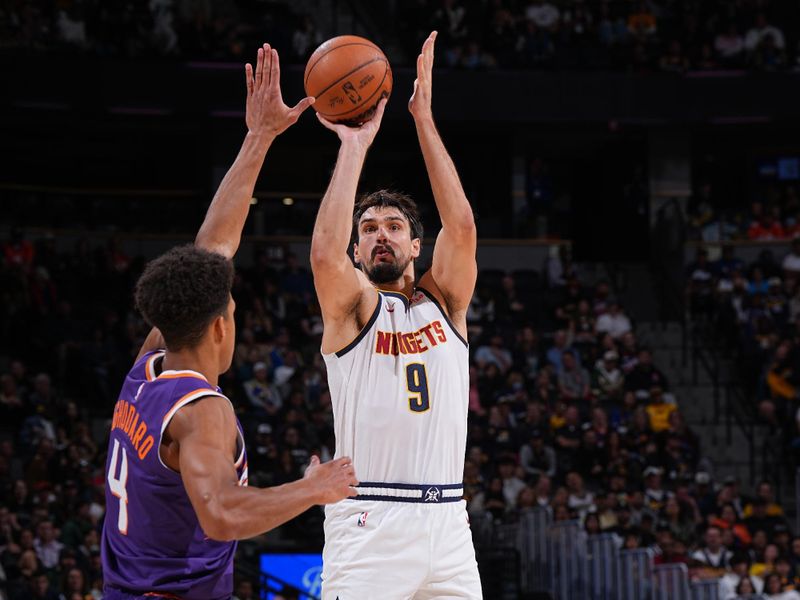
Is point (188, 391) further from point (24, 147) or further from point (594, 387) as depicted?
point (24, 147)

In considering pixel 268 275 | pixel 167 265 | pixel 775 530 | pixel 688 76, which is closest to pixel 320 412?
pixel 268 275

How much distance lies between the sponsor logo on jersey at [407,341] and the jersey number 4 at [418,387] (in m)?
0.08

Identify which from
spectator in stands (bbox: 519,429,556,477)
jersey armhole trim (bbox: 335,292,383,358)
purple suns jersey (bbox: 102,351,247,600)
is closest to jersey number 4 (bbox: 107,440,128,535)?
Answer: purple suns jersey (bbox: 102,351,247,600)

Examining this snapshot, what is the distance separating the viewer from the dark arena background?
1409 cm

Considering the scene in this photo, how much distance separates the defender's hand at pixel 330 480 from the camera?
12.2 feet

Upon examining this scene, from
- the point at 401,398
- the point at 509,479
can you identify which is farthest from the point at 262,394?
the point at 401,398

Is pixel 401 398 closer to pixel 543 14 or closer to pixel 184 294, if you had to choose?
pixel 184 294

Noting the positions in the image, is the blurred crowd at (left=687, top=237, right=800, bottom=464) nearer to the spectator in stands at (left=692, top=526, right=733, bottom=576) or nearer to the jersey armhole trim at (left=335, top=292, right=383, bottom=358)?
the spectator in stands at (left=692, top=526, right=733, bottom=576)

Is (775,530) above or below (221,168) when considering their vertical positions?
below

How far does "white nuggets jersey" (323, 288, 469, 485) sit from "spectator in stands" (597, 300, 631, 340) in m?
13.9

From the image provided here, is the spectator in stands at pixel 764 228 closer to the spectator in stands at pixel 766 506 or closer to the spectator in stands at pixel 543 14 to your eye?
the spectator in stands at pixel 543 14

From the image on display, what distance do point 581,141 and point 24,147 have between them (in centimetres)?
1058

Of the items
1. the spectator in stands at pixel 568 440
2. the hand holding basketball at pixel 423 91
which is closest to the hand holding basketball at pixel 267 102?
the hand holding basketball at pixel 423 91

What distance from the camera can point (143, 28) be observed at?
2064 cm
